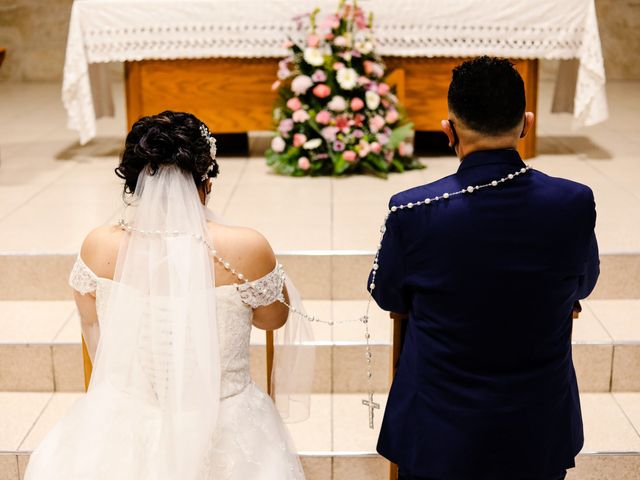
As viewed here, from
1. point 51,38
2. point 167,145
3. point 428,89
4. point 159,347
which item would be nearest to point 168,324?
point 159,347

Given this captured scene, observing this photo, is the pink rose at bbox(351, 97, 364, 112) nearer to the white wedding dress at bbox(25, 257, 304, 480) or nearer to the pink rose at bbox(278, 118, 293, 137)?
the pink rose at bbox(278, 118, 293, 137)

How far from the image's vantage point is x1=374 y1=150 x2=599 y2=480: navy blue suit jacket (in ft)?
5.94

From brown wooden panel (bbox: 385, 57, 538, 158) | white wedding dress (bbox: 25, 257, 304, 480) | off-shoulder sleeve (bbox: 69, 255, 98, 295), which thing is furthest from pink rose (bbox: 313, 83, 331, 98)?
off-shoulder sleeve (bbox: 69, 255, 98, 295)

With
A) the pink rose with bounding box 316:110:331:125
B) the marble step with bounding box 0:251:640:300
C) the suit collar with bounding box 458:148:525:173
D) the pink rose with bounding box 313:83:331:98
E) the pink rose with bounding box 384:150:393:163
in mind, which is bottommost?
the marble step with bounding box 0:251:640:300

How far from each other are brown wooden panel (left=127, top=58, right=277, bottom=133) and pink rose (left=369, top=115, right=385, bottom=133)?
0.73 m

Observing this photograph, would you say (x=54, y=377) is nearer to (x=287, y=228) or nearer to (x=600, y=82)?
(x=287, y=228)

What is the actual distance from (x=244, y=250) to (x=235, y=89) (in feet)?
11.7

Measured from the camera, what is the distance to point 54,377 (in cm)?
358

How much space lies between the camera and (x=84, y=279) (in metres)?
2.29

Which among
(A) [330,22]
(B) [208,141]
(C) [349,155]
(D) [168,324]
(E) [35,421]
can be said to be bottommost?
(E) [35,421]

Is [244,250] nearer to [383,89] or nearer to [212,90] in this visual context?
[383,89]

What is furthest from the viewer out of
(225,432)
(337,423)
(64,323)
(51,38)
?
(51,38)

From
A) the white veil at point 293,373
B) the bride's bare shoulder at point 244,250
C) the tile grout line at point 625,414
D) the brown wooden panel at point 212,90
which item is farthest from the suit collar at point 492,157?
the brown wooden panel at point 212,90

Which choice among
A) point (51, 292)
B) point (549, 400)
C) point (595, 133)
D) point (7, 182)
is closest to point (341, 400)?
point (51, 292)
